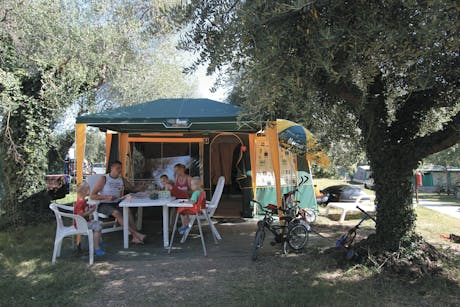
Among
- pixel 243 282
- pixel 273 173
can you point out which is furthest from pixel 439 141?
pixel 273 173

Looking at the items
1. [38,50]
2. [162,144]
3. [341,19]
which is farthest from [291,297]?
[38,50]

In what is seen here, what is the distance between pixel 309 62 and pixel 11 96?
5.82 meters

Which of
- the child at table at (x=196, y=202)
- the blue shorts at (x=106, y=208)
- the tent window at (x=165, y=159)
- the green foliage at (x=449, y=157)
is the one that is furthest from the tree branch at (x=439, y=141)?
the green foliage at (x=449, y=157)

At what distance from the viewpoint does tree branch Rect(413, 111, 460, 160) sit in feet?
12.2

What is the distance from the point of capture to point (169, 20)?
12.0 ft

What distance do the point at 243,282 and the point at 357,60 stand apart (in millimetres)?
2522

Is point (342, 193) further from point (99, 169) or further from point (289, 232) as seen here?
point (99, 169)

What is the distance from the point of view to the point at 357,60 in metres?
3.29

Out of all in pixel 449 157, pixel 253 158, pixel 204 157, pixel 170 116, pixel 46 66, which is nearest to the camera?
pixel 170 116

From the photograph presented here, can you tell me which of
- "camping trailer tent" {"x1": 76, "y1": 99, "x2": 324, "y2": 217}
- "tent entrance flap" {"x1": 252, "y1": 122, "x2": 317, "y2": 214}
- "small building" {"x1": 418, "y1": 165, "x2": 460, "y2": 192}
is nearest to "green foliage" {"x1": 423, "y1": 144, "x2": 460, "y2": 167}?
"small building" {"x1": 418, "y1": 165, "x2": 460, "y2": 192}

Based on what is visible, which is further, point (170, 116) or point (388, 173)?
point (170, 116)

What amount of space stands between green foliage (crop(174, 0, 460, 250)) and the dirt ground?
2.26ft

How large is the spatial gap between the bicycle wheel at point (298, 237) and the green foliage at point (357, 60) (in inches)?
43.9

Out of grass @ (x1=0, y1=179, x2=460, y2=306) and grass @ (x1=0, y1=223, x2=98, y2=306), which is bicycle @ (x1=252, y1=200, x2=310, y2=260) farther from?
grass @ (x1=0, y1=223, x2=98, y2=306)
